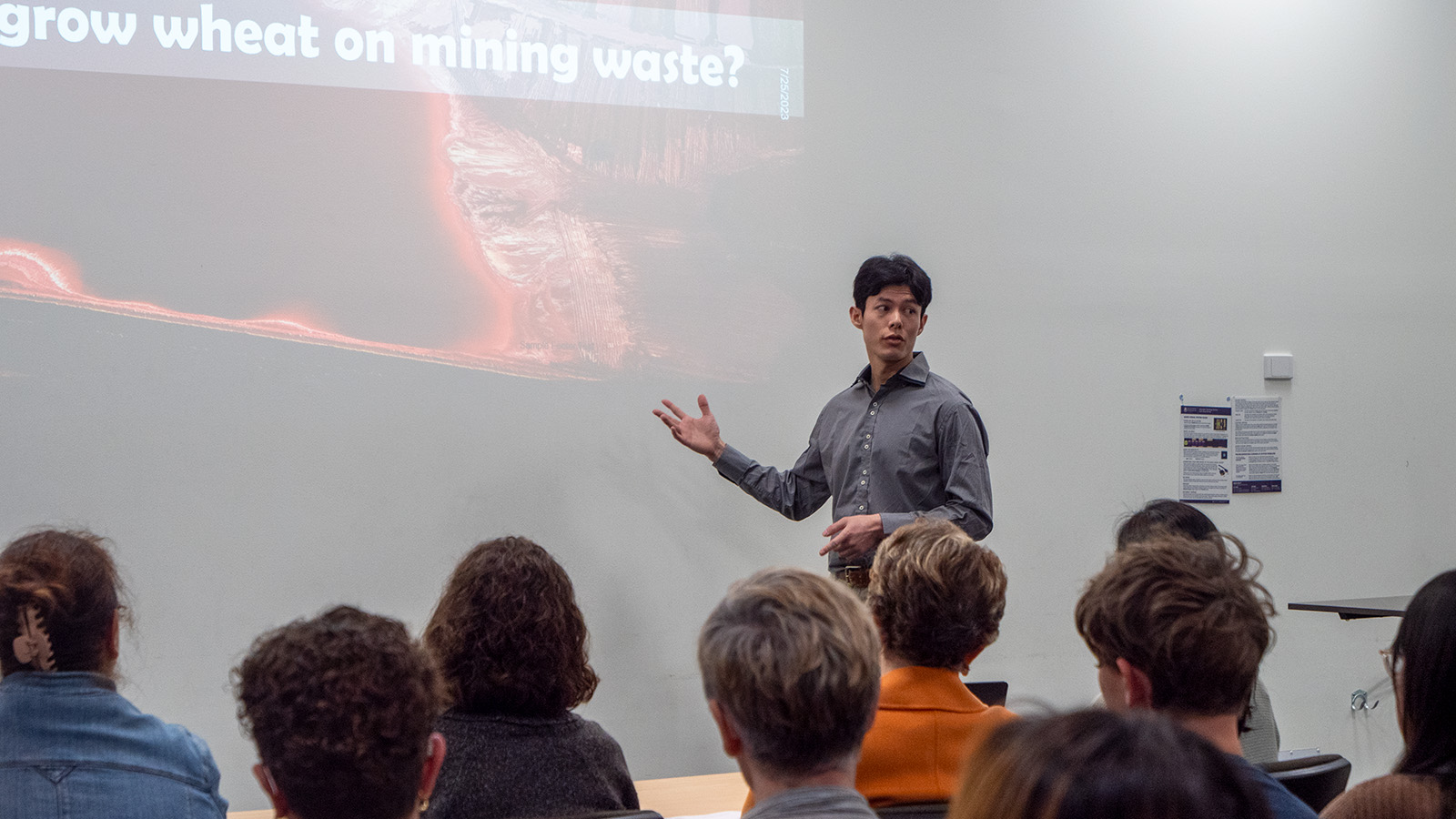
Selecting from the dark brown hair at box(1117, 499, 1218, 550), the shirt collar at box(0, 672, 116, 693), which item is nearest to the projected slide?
the dark brown hair at box(1117, 499, 1218, 550)

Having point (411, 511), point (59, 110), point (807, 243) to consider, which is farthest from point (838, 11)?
point (59, 110)

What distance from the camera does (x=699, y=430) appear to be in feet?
10.1

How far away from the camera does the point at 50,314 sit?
2.81 metres

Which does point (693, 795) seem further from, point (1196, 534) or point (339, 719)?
point (339, 719)

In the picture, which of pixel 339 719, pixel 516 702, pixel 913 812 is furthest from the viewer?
pixel 516 702

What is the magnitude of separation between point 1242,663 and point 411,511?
2.33 m

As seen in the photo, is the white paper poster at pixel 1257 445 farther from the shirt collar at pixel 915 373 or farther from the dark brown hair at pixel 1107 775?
the dark brown hair at pixel 1107 775

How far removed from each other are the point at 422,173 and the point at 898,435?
1521 millimetres

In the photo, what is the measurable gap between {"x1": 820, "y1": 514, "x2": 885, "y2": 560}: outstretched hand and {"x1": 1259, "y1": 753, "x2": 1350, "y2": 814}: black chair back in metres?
1.17

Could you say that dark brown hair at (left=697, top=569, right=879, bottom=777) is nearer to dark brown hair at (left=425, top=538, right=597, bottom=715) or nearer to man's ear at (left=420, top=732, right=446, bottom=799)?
man's ear at (left=420, top=732, right=446, bottom=799)

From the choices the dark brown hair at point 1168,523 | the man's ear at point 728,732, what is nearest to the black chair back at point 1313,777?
the dark brown hair at point 1168,523

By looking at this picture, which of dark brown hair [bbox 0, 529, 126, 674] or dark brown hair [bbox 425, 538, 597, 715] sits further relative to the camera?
dark brown hair [bbox 425, 538, 597, 715]

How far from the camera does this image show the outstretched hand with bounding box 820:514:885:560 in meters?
2.60

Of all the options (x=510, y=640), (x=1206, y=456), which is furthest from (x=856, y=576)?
(x=1206, y=456)
